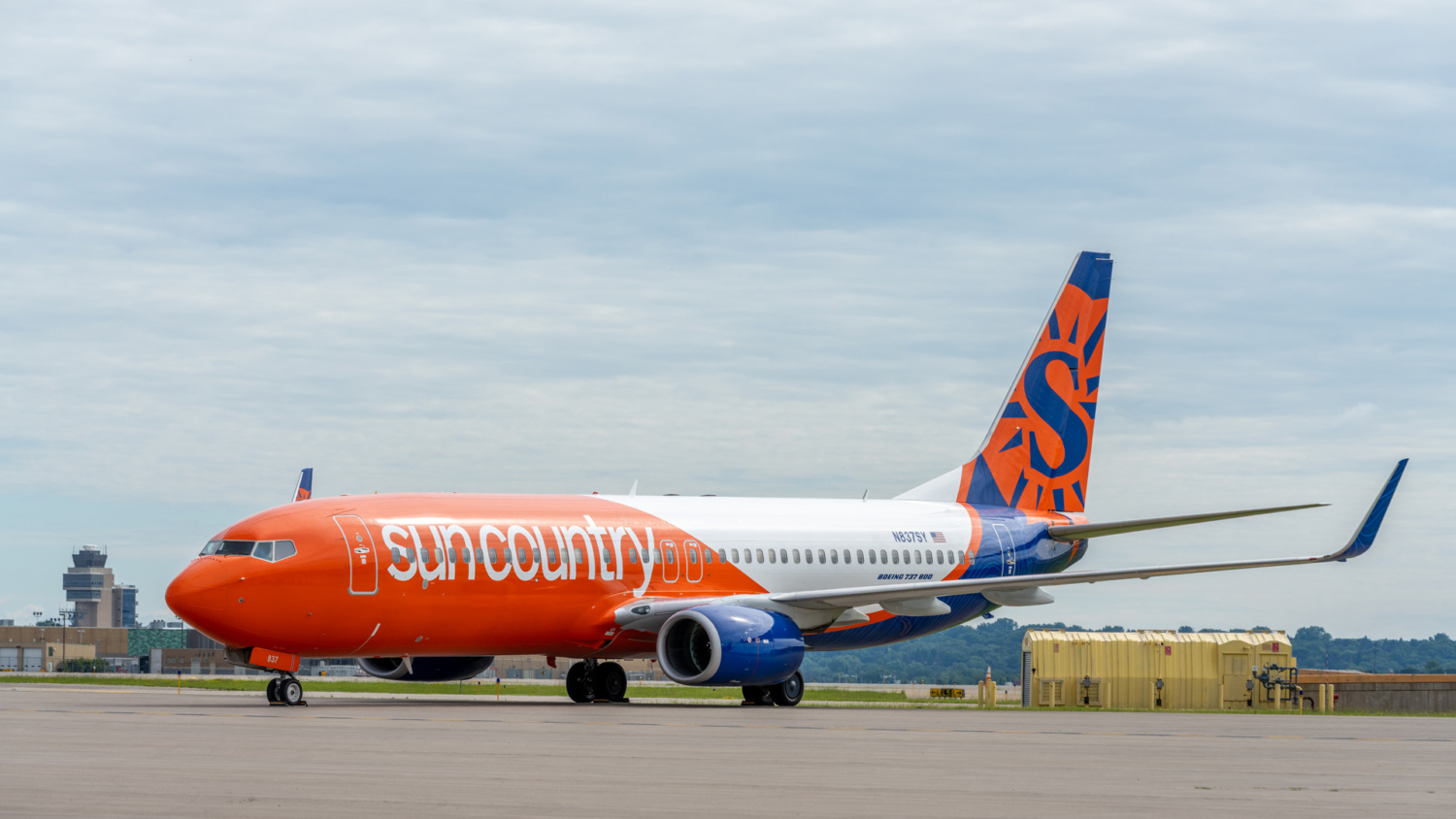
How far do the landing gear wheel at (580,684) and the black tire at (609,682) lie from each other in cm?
13

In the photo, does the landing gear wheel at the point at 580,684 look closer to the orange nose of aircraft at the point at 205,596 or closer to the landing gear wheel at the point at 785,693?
the landing gear wheel at the point at 785,693

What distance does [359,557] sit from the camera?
103ft

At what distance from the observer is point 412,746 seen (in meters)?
19.0

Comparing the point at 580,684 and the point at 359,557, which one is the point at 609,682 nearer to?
the point at 580,684

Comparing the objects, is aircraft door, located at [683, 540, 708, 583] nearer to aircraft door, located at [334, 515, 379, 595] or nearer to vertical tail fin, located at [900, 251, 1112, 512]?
aircraft door, located at [334, 515, 379, 595]

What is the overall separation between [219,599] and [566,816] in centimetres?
1977

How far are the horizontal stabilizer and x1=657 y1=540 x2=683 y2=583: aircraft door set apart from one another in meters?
10.1

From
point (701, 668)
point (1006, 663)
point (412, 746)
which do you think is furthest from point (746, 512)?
point (1006, 663)

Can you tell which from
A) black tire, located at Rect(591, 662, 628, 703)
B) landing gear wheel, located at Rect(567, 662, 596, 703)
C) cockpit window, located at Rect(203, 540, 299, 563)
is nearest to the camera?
cockpit window, located at Rect(203, 540, 299, 563)

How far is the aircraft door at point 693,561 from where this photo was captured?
117 feet

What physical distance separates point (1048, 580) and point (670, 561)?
25.0ft

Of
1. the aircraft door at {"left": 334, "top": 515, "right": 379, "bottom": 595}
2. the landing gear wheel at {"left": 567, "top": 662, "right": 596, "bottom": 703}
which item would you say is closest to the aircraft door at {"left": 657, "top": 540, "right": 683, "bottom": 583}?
the landing gear wheel at {"left": 567, "top": 662, "right": 596, "bottom": 703}

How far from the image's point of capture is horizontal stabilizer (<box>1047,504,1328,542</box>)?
3416 centimetres

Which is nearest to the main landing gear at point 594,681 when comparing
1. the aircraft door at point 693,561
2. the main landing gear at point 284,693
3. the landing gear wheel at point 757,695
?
the aircraft door at point 693,561
